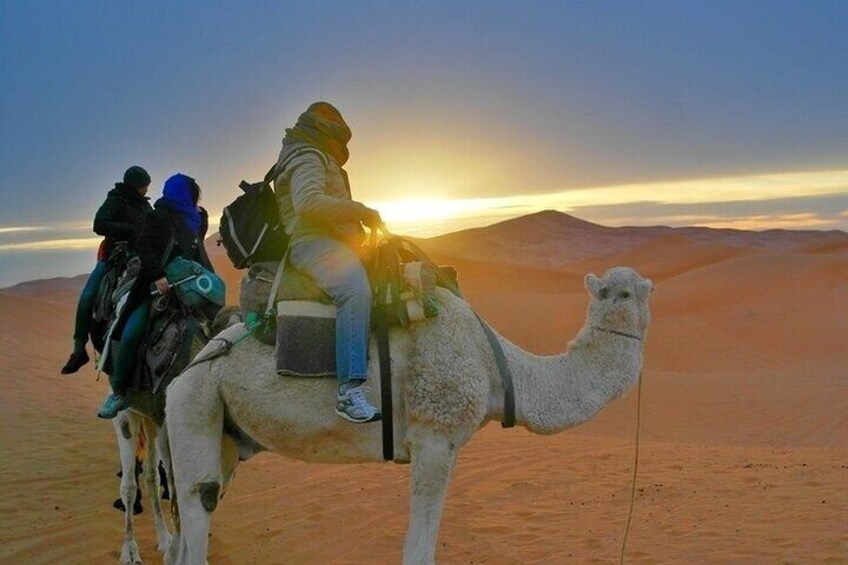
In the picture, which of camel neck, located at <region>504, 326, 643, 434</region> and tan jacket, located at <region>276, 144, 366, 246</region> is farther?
camel neck, located at <region>504, 326, 643, 434</region>

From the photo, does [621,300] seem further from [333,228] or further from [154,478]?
[154,478]

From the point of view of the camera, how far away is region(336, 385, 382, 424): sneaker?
14.3 feet

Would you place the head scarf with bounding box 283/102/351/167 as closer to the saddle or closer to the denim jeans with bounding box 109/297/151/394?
the saddle

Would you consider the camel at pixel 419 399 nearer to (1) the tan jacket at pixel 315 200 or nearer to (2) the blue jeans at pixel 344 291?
(2) the blue jeans at pixel 344 291

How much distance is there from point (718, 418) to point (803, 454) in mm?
5478

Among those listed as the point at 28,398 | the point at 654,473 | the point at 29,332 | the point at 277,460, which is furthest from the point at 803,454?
the point at 29,332

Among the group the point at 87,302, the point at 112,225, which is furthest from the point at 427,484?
the point at 112,225

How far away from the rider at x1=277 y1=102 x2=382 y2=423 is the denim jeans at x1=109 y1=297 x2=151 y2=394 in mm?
2301

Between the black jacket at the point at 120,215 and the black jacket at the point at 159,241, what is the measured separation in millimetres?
1198

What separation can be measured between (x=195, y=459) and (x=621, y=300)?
264 cm

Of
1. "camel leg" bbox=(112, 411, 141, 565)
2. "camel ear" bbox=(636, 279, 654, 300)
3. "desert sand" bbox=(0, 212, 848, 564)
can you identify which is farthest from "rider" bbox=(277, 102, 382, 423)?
"desert sand" bbox=(0, 212, 848, 564)

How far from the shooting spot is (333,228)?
15.9ft

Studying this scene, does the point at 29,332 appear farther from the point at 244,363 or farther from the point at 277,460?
the point at 244,363

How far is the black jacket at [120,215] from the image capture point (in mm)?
7875
